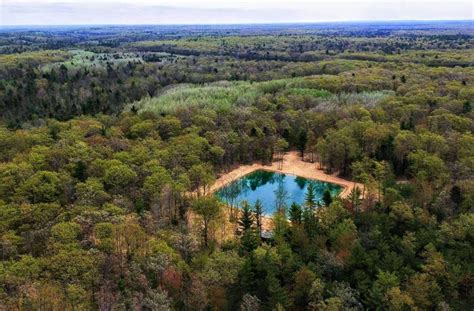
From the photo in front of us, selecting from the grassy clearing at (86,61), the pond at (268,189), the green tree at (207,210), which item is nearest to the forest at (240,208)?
the green tree at (207,210)

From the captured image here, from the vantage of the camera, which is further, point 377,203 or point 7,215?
point 377,203

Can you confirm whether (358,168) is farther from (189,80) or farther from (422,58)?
(422,58)

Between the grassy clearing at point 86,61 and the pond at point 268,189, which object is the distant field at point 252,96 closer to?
the pond at point 268,189

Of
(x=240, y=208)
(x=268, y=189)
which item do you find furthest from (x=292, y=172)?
(x=240, y=208)

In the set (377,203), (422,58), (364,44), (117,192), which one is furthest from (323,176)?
(364,44)

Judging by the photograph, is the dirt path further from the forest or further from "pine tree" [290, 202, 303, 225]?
"pine tree" [290, 202, 303, 225]

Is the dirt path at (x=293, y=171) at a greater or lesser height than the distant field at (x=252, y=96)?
lesser

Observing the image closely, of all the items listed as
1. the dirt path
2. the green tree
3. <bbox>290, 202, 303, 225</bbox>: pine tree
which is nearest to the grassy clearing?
the dirt path
